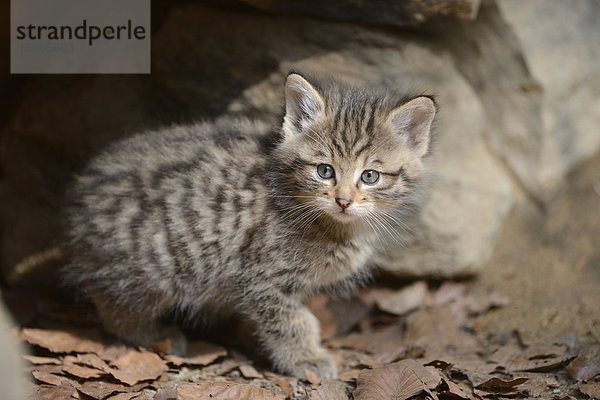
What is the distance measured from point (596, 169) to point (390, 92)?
1.96 meters

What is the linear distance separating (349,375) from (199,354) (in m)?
0.90

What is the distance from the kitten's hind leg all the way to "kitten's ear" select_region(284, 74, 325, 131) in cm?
138

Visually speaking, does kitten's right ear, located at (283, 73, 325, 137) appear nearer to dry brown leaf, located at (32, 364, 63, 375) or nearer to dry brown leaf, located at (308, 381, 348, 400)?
dry brown leaf, located at (308, 381, 348, 400)

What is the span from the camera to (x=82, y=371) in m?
3.16

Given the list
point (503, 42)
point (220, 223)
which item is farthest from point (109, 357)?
point (503, 42)

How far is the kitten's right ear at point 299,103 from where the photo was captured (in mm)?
3178

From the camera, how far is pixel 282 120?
3.35 meters

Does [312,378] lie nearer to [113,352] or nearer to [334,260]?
[334,260]

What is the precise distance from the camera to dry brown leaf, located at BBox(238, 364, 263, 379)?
3.39 m

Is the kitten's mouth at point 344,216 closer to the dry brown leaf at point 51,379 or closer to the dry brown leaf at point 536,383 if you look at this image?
the dry brown leaf at point 536,383

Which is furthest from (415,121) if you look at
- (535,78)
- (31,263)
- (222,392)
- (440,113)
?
(31,263)

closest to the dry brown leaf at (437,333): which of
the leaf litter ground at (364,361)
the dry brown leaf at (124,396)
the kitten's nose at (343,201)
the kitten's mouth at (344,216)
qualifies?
the leaf litter ground at (364,361)

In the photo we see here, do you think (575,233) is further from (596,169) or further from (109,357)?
(109,357)

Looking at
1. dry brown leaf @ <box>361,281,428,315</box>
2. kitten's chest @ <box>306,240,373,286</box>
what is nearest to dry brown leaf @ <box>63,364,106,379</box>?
kitten's chest @ <box>306,240,373,286</box>
